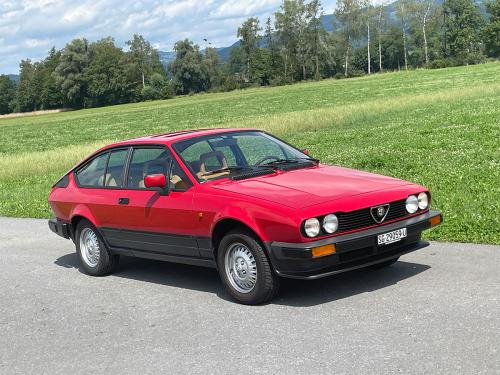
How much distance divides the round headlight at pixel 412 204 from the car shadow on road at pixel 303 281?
26.7 inches

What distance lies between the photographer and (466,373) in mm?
4160

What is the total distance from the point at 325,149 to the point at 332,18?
108 metres

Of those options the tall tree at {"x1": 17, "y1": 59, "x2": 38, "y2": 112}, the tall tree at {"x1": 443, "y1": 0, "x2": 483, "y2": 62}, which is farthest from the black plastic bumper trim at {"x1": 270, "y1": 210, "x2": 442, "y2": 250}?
the tall tree at {"x1": 17, "y1": 59, "x2": 38, "y2": 112}

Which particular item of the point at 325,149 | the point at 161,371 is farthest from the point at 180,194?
the point at 325,149

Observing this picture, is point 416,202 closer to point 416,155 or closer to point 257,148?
point 257,148

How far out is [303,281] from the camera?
6.91m

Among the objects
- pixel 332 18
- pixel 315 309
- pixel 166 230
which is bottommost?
pixel 315 309

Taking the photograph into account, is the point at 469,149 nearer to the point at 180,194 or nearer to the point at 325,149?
the point at 325,149

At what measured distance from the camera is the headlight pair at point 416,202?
6359 millimetres

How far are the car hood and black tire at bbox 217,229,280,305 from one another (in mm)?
392

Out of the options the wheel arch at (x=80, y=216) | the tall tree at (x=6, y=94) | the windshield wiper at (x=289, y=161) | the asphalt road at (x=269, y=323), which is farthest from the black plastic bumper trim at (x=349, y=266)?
the tall tree at (x=6, y=94)

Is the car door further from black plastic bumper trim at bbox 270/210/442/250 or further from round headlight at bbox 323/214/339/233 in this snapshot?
round headlight at bbox 323/214/339/233

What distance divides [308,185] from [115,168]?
264cm

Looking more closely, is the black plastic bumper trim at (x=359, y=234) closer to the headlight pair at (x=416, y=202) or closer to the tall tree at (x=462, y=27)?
the headlight pair at (x=416, y=202)
